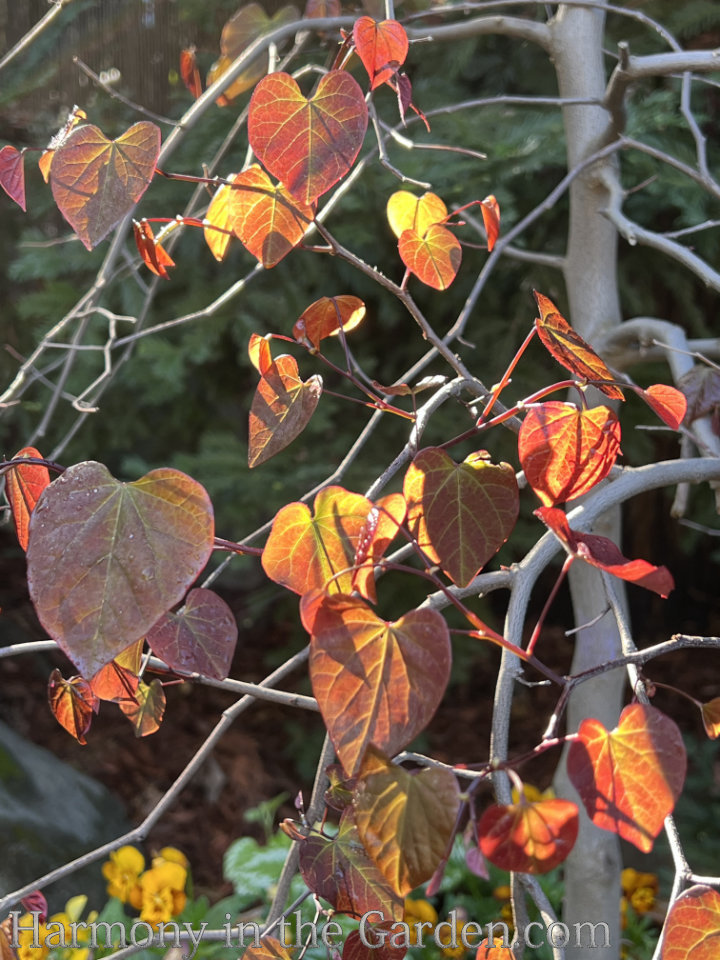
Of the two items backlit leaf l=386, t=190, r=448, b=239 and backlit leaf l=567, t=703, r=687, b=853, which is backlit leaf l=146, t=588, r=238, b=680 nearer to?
backlit leaf l=567, t=703, r=687, b=853

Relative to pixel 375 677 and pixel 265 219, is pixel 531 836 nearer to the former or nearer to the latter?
pixel 375 677

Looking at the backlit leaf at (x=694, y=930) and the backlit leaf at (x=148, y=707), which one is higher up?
the backlit leaf at (x=694, y=930)

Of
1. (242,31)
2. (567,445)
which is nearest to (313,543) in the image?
(567,445)

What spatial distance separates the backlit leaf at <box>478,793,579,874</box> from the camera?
0.43m

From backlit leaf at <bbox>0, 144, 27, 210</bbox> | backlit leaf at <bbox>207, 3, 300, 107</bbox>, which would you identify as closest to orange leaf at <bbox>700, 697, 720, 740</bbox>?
backlit leaf at <bbox>0, 144, 27, 210</bbox>

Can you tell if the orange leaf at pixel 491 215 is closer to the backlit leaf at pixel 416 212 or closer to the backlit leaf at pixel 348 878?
the backlit leaf at pixel 416 212

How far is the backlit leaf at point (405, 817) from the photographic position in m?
0.45

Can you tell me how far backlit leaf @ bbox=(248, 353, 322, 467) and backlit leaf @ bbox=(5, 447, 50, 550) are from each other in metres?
0.16

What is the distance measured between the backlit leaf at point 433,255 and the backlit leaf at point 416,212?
0.05 ft

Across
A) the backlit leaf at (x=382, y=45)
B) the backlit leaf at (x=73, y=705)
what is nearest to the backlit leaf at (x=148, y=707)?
the backlit leaf at (x=73, y=705)

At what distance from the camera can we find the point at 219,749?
9.50 feet

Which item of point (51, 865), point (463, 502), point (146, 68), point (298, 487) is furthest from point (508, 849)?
point (146, 68)

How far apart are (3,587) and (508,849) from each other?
133 inches

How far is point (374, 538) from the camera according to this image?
520 millimetres
